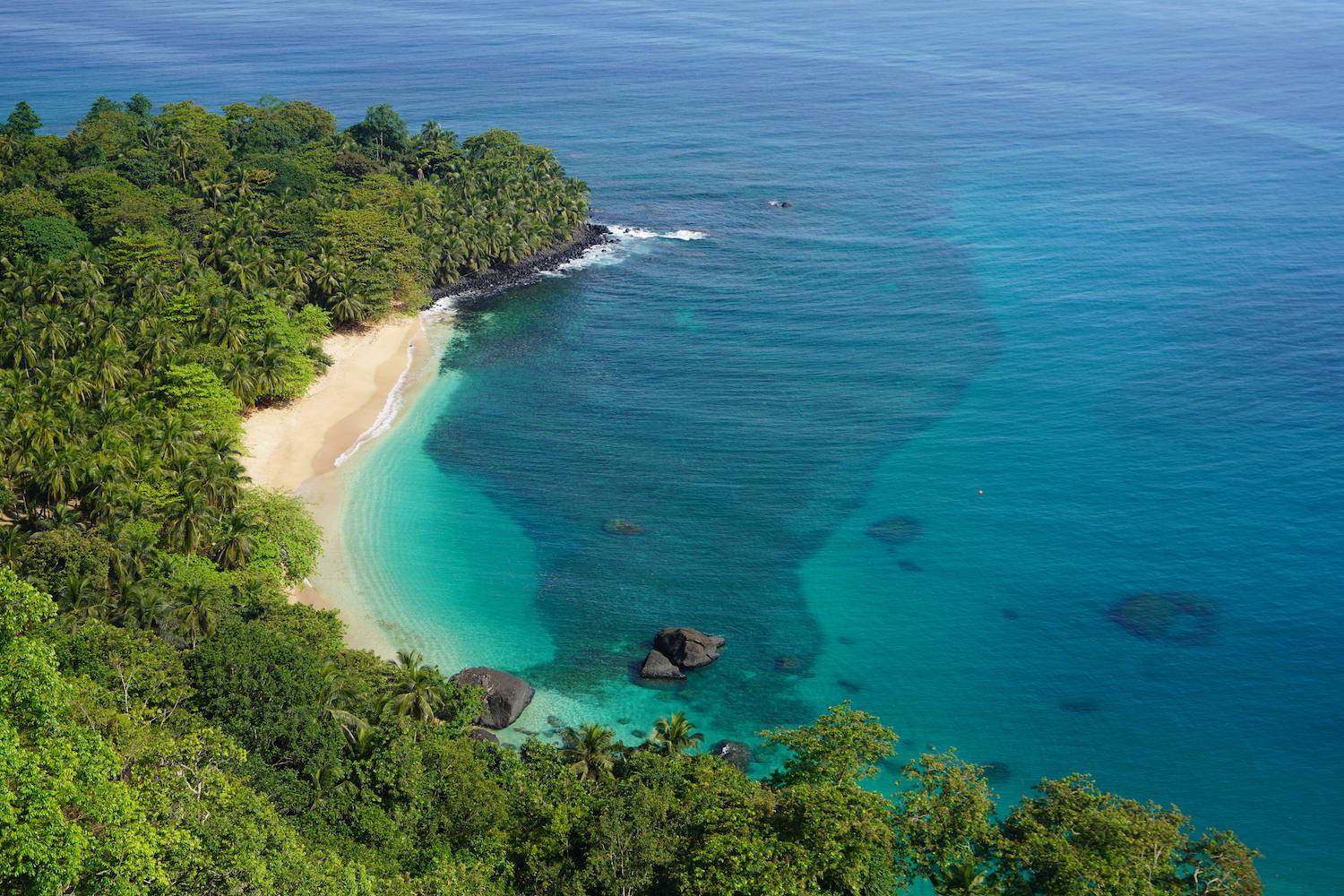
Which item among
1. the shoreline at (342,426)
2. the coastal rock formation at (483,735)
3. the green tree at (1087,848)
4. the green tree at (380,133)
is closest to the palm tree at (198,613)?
the shoreline at (342,426)

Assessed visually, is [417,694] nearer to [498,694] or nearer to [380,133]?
[498,694]

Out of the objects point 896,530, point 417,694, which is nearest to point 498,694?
point 417,694

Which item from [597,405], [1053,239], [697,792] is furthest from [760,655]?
[1053,239]

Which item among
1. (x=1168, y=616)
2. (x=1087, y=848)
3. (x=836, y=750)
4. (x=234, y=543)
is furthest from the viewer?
(x=1168, y=616)

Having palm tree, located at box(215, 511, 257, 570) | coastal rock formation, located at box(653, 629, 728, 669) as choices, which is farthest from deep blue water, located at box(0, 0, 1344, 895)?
palm tree, located at box(215, 511, 257, 570)

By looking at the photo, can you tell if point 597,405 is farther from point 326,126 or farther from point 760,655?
point 326,126

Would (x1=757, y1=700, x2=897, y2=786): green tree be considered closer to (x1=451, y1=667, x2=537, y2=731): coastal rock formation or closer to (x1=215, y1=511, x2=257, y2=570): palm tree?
(x1=451, y1=667, x2=537, y2=731): coastal rock formation
